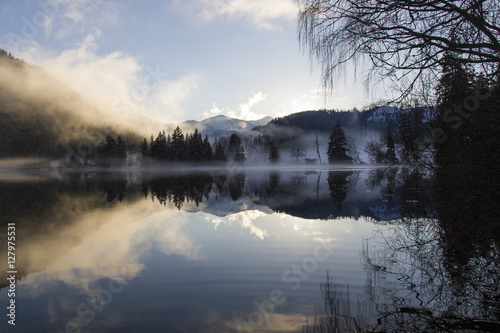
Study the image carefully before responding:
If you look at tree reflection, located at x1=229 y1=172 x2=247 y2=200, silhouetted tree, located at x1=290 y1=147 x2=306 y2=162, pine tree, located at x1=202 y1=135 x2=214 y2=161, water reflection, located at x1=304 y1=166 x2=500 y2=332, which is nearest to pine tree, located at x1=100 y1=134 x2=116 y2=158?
pine tree, located at x1=202 y1=135 x2=214 y2=161

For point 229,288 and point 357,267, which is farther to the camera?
point 357,267

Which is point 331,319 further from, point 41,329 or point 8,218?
point 8,218

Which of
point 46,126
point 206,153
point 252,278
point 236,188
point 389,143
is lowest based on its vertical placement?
point 252,278

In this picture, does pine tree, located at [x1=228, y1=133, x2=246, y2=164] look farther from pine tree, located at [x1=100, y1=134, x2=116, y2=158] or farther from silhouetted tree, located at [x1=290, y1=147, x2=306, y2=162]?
silhouetted tree, located at [x1=290, y1=147, x2=306, y2=162]

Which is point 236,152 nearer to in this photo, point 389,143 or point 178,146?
point 178,146

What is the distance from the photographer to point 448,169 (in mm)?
4340

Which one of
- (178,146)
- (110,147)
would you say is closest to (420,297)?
(178,146)

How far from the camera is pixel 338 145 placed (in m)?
77.2

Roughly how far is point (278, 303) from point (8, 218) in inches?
559

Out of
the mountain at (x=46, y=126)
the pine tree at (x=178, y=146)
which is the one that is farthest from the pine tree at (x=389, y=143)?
the mountain at (x=46, y=126)

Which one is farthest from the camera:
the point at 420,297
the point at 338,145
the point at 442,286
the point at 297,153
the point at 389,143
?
the point at 297,153

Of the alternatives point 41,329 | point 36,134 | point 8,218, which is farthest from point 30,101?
point 41,329

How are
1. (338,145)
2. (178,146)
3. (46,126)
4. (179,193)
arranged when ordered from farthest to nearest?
(46,126), (178,146), (338,145), (179,193)

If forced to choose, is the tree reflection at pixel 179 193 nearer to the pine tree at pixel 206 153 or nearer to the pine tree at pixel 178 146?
the pine tree at pixel 178 146
